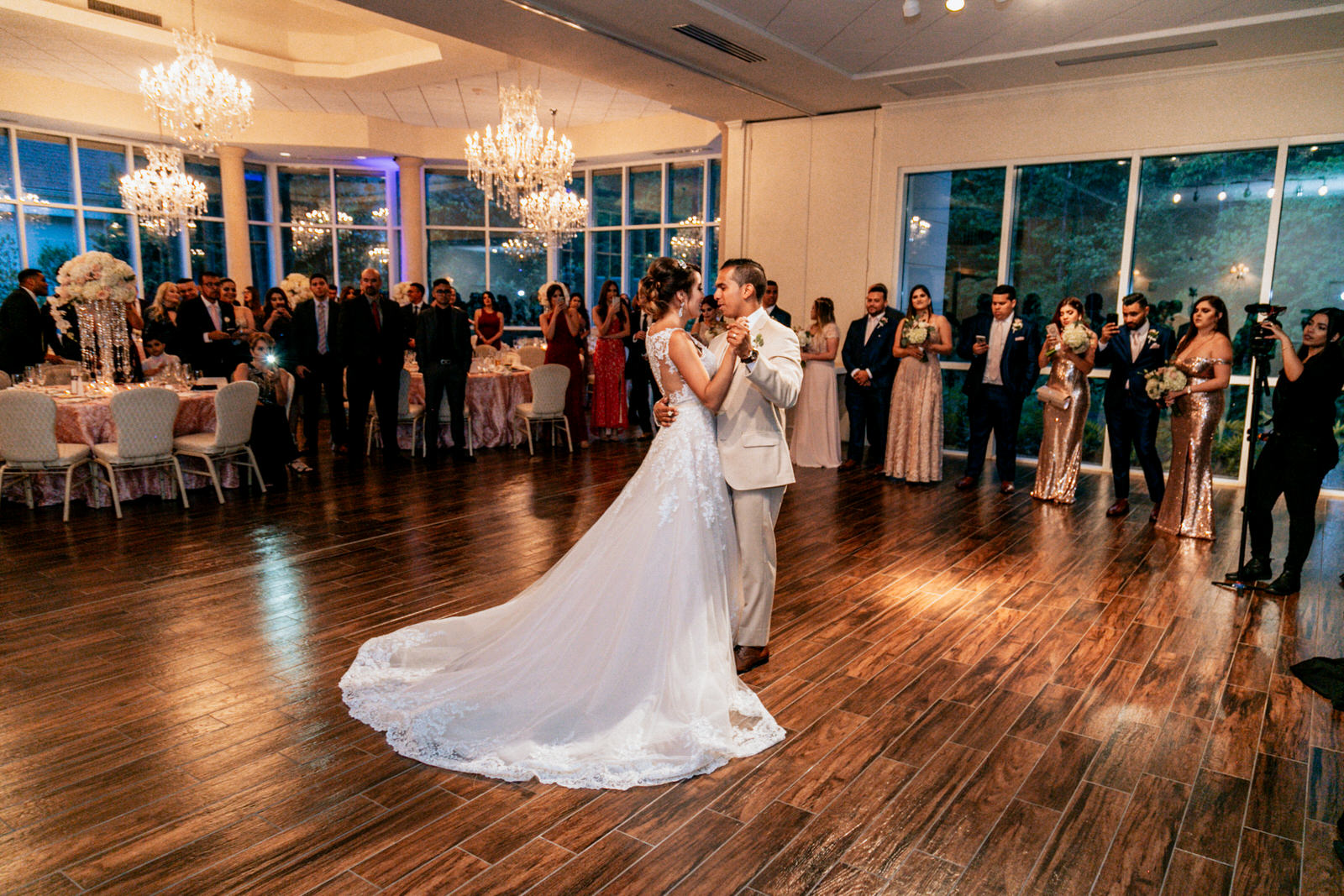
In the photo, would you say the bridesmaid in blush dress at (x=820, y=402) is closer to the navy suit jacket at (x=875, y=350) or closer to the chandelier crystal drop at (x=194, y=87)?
the navy suit jacket at (x=875, y=350)

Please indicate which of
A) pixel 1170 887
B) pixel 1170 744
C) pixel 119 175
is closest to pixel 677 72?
pixel 1170 744


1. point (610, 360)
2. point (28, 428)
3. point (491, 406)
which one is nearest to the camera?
point (28, 428)

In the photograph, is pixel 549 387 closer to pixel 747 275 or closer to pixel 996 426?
pixel 996 426

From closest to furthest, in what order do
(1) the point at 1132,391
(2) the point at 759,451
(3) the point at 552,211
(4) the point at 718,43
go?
(2) the point at 759,451 → (1) the point at 1132,391 → (4) the point at 718,43 → (3) the point at 552,211

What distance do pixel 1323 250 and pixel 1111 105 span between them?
2353 mm

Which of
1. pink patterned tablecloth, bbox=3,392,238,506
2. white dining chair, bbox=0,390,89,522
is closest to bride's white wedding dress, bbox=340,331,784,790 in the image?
white dining chair, bbox=0,390,89,522

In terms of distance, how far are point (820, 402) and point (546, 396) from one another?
2.94 meters

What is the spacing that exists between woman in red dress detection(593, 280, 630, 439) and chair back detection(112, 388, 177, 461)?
4.67 metres

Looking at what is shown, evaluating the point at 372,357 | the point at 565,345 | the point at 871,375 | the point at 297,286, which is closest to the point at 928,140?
the point at 871,375

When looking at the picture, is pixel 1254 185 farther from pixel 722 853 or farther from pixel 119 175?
pixel 119 175

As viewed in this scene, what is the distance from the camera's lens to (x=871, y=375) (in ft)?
28.5

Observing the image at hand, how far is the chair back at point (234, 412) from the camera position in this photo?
652 centimetres

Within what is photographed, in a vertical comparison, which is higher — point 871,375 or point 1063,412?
point 871,375

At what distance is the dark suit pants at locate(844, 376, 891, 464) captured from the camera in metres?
8.78
